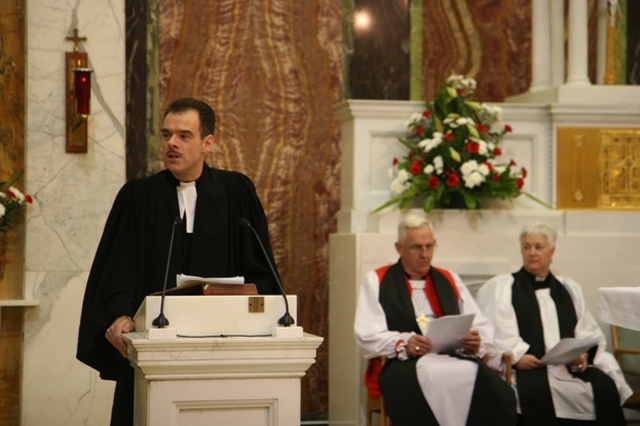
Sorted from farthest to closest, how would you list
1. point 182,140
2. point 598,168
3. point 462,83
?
point 598,168
point 462,83
point 182,140

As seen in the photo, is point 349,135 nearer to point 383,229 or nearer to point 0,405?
point 383,229

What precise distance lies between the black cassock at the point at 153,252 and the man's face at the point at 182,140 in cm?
18

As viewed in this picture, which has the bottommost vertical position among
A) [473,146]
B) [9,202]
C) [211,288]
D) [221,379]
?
[221,379]

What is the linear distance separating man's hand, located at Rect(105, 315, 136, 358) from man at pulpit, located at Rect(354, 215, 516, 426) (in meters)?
2.78

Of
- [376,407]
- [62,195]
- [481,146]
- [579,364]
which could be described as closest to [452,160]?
[481,146]

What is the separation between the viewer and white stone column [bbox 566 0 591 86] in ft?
28.7

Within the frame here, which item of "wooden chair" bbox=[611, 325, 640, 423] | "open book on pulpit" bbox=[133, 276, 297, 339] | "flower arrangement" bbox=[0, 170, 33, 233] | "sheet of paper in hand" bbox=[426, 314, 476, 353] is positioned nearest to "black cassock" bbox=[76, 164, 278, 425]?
"open book on pulpit" bbox=[133, 276, 297, 339]

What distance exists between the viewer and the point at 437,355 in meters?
7.01

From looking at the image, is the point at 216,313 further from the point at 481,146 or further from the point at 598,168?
the point at 598,168

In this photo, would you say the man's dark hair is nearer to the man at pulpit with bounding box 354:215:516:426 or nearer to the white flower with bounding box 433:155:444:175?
the man at pulpit with bounding box 354:215:516:426

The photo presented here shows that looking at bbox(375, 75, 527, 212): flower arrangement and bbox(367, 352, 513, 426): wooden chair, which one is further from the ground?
bbox(375, 75, 527, 212): flower arrangement

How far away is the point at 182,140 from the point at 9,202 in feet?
11.5

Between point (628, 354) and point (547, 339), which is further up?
point (547, 339)

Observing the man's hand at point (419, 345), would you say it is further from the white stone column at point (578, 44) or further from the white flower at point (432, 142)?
the white stone column at point (578, 44)
